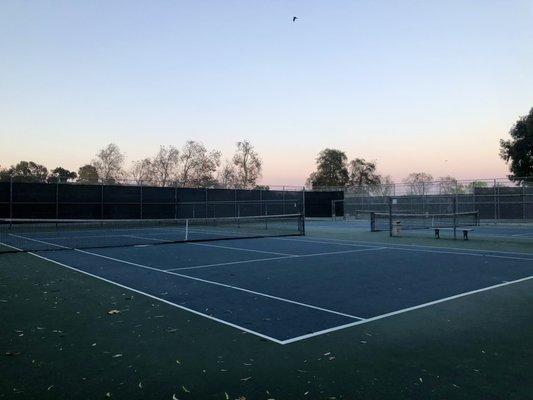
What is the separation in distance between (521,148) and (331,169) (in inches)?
1539

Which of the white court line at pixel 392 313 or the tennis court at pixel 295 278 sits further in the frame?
the tennis court at pixel 295 278

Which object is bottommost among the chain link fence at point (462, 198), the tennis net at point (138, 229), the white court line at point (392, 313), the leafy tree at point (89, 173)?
the tennis net at point (138, 229)

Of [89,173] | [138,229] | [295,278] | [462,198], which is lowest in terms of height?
[138,229]

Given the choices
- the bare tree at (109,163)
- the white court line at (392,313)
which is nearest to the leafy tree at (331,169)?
the bare tree at (109,163)

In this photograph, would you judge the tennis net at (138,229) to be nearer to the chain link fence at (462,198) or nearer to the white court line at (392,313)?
the chain link fence at (462,198)

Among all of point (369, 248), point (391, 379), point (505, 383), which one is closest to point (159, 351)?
point (391, 379)

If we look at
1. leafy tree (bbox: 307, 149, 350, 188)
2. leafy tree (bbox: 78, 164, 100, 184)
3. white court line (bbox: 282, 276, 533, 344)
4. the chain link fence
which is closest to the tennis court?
white court line (bbox: 282, 276, 533, 344)

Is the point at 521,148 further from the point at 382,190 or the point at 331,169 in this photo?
the point at 331,169

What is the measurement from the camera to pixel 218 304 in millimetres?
7289

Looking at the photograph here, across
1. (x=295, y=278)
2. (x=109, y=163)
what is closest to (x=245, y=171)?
(x=109, y=163)

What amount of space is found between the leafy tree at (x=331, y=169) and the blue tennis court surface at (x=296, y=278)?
209 ft

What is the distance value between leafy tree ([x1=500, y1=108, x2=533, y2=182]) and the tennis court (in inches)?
1299

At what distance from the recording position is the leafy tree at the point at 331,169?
8006 centimetres

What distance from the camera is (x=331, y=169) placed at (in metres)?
80.4
